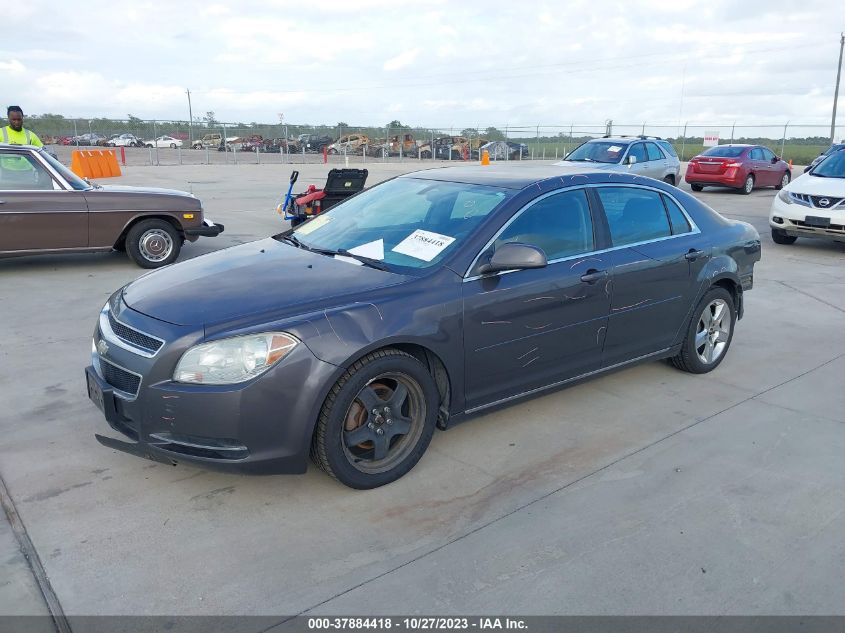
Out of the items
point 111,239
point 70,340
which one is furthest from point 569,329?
point 111,239

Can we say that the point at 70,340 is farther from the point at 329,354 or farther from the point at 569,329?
the point at 569,329

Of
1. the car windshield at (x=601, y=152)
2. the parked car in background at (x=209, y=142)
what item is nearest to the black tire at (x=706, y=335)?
the car windshield at (x=601, y=152)

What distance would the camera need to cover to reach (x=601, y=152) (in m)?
16.0

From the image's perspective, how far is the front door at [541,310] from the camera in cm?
387

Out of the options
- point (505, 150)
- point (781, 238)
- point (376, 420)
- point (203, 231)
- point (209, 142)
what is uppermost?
point (209, 142)

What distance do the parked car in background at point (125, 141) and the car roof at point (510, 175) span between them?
4030cm

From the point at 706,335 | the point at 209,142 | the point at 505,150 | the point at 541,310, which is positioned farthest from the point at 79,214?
the point at 505,150

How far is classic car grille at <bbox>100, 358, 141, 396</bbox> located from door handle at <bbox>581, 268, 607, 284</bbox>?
8.40 ft

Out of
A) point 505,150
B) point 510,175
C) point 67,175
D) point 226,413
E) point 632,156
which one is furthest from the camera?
point 505,150

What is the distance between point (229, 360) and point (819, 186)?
10517mm

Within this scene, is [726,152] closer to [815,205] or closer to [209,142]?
[815,205]

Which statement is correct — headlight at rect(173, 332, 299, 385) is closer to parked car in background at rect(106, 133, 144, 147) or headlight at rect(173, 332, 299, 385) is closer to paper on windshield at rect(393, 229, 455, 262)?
paper on windshield at rect(393, 229, 455, 262)

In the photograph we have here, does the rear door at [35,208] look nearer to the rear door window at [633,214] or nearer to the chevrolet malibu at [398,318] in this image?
the chevrolet malibu at [398,318]

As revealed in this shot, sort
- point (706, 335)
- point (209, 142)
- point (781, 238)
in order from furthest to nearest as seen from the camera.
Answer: point (209, 142), point (781, 238), point (706, 335)
